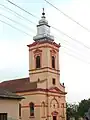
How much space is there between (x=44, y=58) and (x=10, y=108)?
2564 cm

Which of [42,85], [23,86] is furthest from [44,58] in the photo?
[23,86]

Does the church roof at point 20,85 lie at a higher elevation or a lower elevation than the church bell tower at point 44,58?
lower

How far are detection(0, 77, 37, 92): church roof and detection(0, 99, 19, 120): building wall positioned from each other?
22188mm

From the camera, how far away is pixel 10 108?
101 feet

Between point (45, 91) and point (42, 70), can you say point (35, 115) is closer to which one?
point (45, 91)

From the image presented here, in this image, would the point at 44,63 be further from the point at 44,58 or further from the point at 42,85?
the point at 42,85

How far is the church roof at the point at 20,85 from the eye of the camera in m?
54.4

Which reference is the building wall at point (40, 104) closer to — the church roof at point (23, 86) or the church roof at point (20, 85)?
the church roof at point (23, 86)

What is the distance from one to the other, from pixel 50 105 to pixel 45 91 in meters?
2.31

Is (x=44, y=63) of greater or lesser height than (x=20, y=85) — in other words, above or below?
above

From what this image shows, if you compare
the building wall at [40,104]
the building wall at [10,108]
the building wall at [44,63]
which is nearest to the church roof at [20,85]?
the building wall at [40,104]

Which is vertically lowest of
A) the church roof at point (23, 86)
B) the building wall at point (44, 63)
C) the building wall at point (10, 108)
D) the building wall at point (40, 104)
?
the building wall at point (10, 108)

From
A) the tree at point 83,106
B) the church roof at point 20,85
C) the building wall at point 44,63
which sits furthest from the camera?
the tree at point 83,106

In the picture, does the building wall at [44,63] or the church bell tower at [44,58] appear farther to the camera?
the church bell tower at [44,58]
